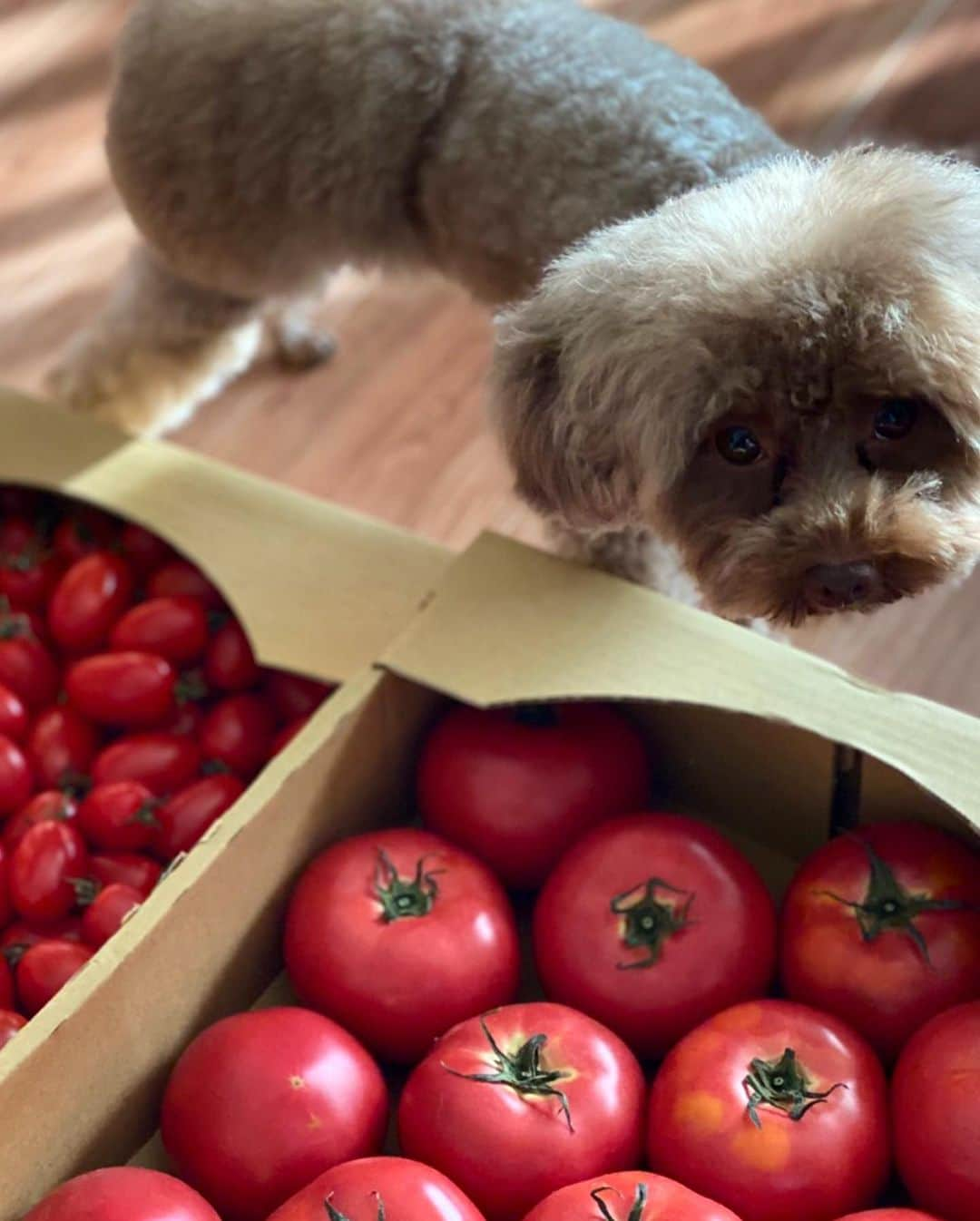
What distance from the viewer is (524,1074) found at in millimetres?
819

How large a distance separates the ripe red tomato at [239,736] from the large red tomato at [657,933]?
364 millimetres

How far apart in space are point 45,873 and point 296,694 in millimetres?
261

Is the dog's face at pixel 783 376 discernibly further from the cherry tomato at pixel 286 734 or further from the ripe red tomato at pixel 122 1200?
the ripe red tomato at pixel 122 1200

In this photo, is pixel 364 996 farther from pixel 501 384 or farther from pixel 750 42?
pixel 750 42

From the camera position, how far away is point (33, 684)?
4.14 ft

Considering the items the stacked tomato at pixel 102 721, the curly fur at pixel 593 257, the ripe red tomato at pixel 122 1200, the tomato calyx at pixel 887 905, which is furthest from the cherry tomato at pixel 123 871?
the tomato calyx at pixel 887 905

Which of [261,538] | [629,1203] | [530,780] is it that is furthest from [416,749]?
[629,1203]

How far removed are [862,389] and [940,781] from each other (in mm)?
248

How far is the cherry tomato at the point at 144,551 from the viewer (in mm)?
1306

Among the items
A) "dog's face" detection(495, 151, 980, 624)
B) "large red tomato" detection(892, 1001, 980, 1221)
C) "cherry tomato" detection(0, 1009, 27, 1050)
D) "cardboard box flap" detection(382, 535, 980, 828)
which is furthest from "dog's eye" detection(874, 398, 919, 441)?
"cherry tomato" detection(0, 1009, 27, 1050)

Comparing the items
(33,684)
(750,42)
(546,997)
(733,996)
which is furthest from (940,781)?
(750,42)

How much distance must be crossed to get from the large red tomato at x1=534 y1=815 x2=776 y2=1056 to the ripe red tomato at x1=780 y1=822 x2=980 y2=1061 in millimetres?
39

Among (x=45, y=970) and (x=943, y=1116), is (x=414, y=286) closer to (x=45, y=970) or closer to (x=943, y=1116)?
(x=45, y=970)

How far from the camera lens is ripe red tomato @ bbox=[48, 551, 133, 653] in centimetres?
126
